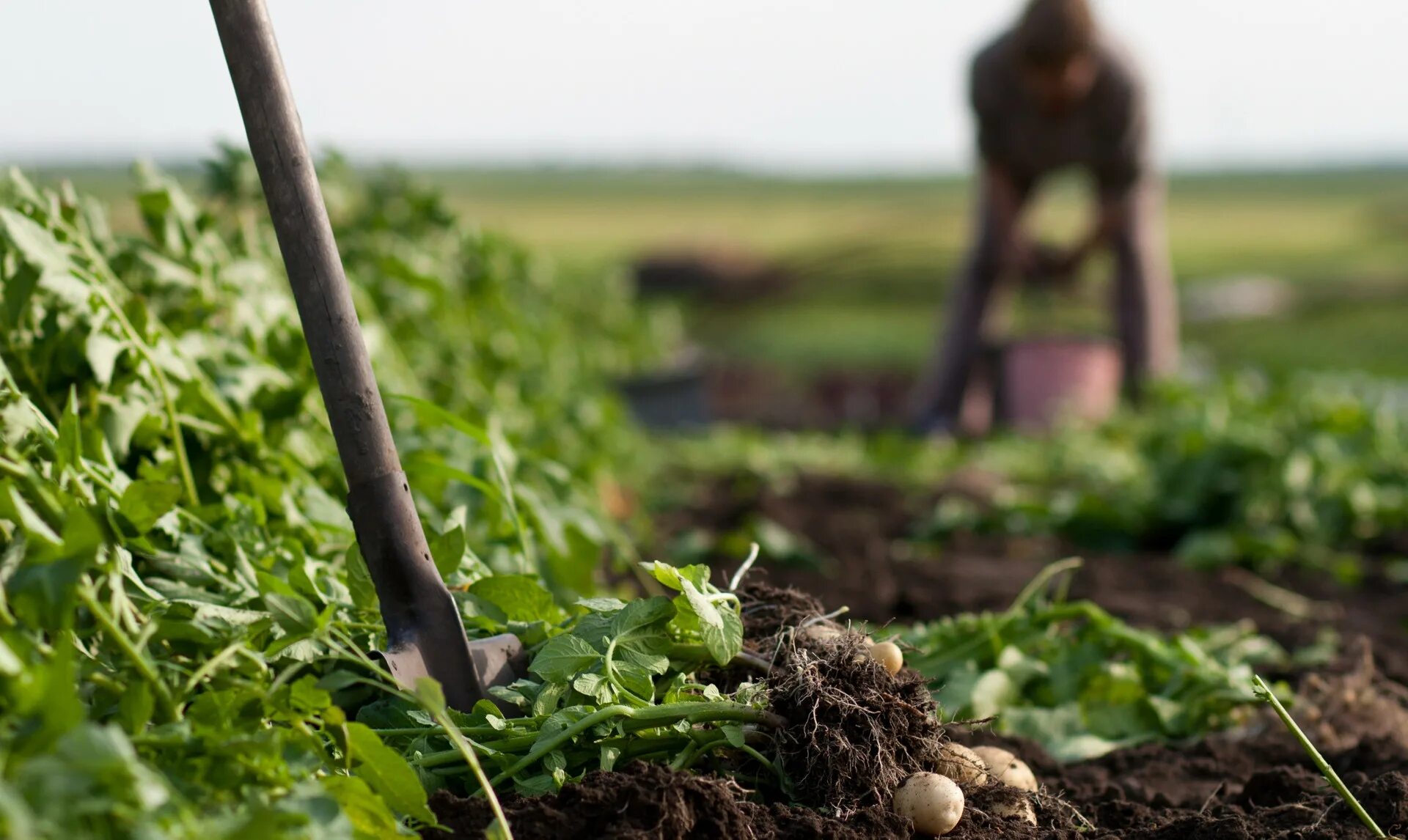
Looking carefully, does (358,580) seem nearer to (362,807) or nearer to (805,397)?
(362,807)

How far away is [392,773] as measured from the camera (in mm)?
1400

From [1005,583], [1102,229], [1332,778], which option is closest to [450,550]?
[1332,778]

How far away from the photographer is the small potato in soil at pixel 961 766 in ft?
5.79

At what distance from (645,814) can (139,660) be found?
1.87ft

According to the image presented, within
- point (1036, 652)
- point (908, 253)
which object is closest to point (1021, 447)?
point (1036, 652)

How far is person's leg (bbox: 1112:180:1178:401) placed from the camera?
8.77 metres

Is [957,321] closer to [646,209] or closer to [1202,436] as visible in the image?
[1202,436]

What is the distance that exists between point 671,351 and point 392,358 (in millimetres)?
7843

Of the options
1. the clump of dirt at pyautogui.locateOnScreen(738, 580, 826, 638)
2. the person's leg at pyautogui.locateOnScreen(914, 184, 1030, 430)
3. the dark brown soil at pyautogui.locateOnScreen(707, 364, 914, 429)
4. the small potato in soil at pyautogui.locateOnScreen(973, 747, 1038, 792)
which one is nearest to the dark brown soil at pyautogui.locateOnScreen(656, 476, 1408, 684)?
the clump of dirt at pyautogui.locateOnScreen(738, 580, 826, 638)

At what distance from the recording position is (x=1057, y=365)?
28.8 ft

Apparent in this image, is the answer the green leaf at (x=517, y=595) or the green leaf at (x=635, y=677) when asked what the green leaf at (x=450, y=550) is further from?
the green leaf at (x=635, y=677)

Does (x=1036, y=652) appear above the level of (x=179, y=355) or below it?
below

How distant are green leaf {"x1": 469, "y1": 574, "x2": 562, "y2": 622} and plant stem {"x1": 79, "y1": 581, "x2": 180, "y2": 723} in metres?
0.56

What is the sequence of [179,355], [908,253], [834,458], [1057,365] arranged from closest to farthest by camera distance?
[179,355], [834,458], [1057,365], [908,253]
